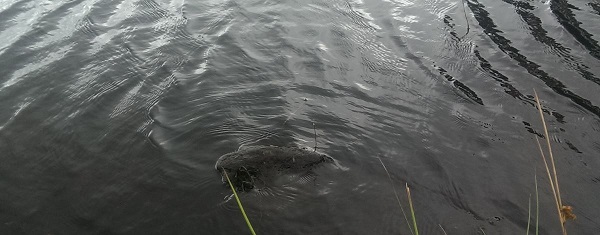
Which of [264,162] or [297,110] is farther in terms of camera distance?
[297,110]

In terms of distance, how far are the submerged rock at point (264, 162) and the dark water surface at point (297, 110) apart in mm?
109

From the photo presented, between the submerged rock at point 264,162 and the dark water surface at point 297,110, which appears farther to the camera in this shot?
the submerged rock at point 264,162

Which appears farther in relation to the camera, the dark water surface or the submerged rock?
the submerged rock

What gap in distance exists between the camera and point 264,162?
410 cm

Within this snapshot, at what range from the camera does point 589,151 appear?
421cm

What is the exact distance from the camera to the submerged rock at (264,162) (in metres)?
4.02

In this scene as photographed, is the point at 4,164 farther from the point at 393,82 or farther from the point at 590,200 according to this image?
the point at 590,200

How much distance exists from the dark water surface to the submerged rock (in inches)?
4.3

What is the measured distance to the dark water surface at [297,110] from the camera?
374 centimetres

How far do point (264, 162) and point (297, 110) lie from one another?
0.92 meters

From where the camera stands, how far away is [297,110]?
191 inches

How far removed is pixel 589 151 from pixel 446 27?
272 cm

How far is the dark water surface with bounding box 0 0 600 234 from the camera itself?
3740 mm

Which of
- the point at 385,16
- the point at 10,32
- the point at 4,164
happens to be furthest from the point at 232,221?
the point at 10,32
